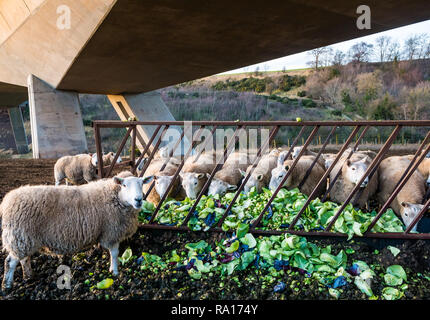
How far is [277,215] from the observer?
11.1 ft

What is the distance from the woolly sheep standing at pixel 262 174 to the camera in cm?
471

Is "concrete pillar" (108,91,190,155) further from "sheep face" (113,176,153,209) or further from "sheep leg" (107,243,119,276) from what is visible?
"sheep leg" (107,243,119,276)

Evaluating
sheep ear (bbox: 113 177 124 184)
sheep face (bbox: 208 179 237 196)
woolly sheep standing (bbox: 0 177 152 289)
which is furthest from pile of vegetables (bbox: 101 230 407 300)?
sheep face (bbox: 208 179 237 196)

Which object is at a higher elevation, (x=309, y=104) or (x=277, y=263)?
(x=309, y=104)

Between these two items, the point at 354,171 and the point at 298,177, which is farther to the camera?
the point at 298,177

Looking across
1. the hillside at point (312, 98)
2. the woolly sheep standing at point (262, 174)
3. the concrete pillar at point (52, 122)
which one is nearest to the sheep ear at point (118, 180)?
the woolly sheep standing at point (262, 174)

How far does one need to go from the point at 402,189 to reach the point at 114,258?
3.77 meters

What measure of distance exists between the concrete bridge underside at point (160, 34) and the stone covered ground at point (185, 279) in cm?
571

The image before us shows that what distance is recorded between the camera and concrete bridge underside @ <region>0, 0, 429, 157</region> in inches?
282

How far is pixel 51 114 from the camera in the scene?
12.7 m

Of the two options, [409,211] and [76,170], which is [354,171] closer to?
[409,211]

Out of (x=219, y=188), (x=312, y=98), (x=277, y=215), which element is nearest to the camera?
(x=277, y=215)

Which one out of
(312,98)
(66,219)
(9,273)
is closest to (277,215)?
(66,219)

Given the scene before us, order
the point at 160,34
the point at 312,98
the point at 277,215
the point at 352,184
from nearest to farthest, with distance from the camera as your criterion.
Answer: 1. the point at 277,215
2. the point at 352,184
3. the point at 160,34
4. the point at 312,98
